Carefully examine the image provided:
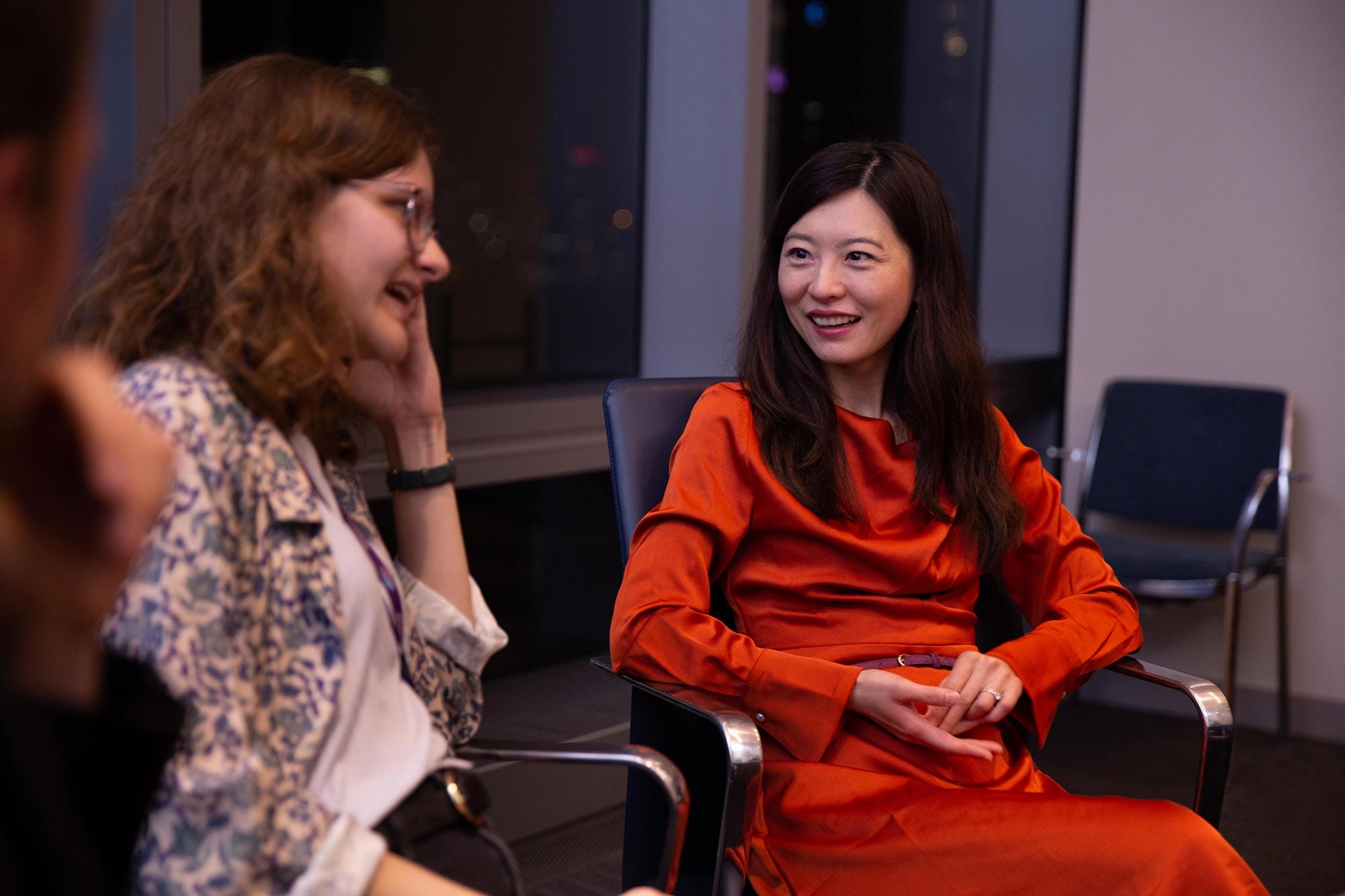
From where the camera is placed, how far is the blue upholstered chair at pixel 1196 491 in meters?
3.52

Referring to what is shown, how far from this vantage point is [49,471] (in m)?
0.31

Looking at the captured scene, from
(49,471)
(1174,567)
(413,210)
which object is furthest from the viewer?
(1174,567)

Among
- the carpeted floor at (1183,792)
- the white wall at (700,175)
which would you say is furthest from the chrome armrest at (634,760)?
the white wall at (700,175)

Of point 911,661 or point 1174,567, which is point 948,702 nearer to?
point 911,661

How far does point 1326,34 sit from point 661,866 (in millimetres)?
3444

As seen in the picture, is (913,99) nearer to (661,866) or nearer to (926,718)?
(926,718)

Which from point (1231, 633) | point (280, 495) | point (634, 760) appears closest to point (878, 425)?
point (634, 760)

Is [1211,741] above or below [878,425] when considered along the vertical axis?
below

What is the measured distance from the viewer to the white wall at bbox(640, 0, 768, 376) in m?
3.20

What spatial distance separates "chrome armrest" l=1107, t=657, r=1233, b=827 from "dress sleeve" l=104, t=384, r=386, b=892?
1.12 metres

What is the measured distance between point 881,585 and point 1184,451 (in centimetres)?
250

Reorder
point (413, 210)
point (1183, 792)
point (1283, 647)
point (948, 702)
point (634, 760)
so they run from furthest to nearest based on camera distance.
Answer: point (1283, 647)
point (1183, 792)
point (948, 702)
point (634, 760)
point (413, 210)

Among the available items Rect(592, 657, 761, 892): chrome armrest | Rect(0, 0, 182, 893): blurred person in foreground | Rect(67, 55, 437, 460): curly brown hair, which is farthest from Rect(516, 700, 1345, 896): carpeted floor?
Rect(0, 0, 182, 893): blurred person in foreground

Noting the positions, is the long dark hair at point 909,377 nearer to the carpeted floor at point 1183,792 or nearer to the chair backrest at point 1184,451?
the carpeted floor at point 1183,792
